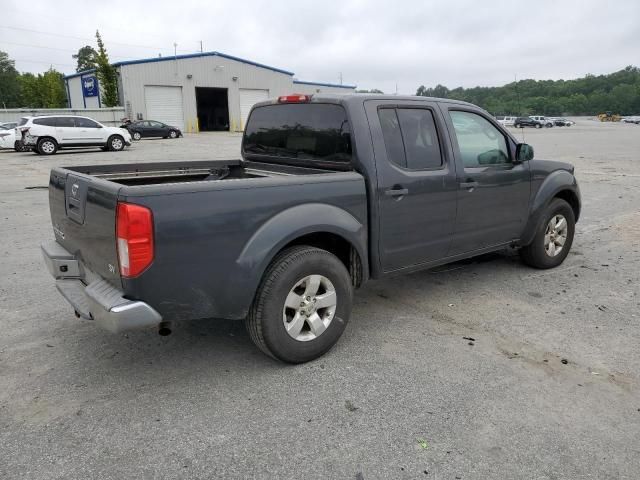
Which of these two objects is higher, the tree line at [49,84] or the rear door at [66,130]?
the tree line at [49,84]

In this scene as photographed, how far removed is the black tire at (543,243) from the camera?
17.6 feet

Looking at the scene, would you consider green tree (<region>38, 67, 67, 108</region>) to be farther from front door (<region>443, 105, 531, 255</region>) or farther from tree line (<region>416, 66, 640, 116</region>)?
tree line (<region>416, 66, 640, 116</region>)

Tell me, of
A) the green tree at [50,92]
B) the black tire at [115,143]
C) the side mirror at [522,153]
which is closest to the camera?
the side mirror at [522,153]

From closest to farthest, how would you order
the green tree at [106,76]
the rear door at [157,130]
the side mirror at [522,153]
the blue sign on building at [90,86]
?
the side mirror at [522,153], the rear door at [157,130], the green tree at [106,76], the blue sign on building at [90,86]

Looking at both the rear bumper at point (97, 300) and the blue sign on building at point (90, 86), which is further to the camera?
the blue sign on building at point (90, 86)

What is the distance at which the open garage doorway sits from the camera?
46812 mm

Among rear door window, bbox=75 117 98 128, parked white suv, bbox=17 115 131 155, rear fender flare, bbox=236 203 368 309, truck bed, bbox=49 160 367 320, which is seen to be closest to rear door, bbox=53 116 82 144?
parked white suv, bbox=17 115 131 155

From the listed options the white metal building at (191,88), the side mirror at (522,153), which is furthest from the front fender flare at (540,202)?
the white metal building at (191,88)

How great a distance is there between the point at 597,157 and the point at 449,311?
1818 cm

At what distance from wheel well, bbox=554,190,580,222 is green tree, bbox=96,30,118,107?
39.4 meters

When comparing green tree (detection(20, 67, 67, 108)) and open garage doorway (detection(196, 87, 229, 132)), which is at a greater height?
green tree (detection(20, 67, 67, 108))

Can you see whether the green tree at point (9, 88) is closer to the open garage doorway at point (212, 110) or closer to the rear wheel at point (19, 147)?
the open garage doorway at point (212, 110)

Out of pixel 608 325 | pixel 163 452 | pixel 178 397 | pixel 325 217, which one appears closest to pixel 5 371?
pixel 178 397

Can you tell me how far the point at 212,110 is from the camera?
157 feet
